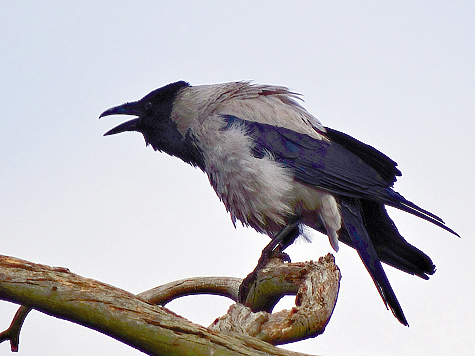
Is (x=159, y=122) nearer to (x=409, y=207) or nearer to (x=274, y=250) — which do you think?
(x=274, y=250)

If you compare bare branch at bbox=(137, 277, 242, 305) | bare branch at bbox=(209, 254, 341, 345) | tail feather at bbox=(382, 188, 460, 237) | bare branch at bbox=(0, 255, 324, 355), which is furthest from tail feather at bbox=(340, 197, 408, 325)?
bare branch at bbox=(0, 255, 324, 355)

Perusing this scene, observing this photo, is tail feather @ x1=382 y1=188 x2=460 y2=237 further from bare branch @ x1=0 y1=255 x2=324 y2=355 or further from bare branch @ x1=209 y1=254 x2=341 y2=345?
bare branch @ x1=0 y1=255 x2=324 y2=355

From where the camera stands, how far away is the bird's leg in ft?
9.21

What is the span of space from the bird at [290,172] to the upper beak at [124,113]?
0.31 meters

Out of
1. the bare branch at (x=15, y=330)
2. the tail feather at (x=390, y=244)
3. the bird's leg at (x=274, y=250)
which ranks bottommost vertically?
the bare branch at (x=15, y=330)

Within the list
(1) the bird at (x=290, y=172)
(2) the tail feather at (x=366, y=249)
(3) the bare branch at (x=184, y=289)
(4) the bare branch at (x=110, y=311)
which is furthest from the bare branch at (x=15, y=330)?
(2) the tail feather at (x=366, y=249)

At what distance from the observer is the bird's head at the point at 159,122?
325 centimetres

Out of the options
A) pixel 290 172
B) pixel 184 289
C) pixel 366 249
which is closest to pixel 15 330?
pixel 184 289

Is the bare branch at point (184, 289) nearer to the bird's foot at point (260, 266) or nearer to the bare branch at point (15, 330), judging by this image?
the bird's foot at point (260, 266)

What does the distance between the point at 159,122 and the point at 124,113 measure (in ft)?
0.88

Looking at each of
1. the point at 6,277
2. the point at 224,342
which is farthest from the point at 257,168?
the point at 6,277

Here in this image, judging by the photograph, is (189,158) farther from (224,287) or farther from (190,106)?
(224,287)

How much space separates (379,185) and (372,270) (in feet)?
1.48

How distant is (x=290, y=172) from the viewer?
296 centimetres
